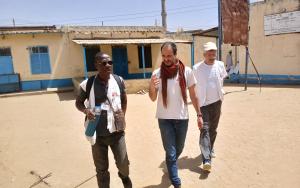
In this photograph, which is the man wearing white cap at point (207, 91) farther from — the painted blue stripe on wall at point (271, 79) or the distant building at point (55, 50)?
the painted blue stripe on wall at point (271, 79)

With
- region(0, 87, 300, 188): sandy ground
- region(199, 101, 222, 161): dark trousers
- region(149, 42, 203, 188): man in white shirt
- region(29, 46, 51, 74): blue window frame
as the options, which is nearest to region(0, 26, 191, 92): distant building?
region(29, 46, 51, 74): blue window frame

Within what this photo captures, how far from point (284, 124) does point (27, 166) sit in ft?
16.2

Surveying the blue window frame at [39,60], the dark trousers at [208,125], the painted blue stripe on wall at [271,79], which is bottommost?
the painted blue stripe on wall at [271,79]

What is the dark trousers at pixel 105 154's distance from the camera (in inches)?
115

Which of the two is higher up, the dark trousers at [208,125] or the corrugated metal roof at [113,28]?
the corrugated metal roof at [113,28]

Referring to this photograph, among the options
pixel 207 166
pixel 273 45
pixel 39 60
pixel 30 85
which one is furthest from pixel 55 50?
pixel 207 166

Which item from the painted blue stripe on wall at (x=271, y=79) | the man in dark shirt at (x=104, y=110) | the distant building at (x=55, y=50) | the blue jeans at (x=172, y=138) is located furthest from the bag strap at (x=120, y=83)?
the painted blue stripe on wall at (x=271, y=79)

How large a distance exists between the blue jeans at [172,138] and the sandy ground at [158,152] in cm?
42

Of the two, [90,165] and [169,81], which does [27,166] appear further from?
[169,81]

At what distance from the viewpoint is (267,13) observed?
14.6 meters

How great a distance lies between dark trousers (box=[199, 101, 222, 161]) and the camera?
12.8ft

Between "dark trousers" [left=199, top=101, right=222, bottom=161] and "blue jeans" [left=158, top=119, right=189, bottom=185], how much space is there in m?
0.67

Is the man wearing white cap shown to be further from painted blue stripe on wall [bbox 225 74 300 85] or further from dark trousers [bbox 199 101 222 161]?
painted blue stripe on wall [bbox 225 74 300 85]

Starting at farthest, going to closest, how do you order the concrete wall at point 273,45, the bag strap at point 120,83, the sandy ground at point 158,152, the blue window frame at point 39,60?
1. the blue window frame at point 39,60
2. the concrete wall at point 273,45
3. the sandy ground at point 158,152
4. the bag strap at point 120,83
